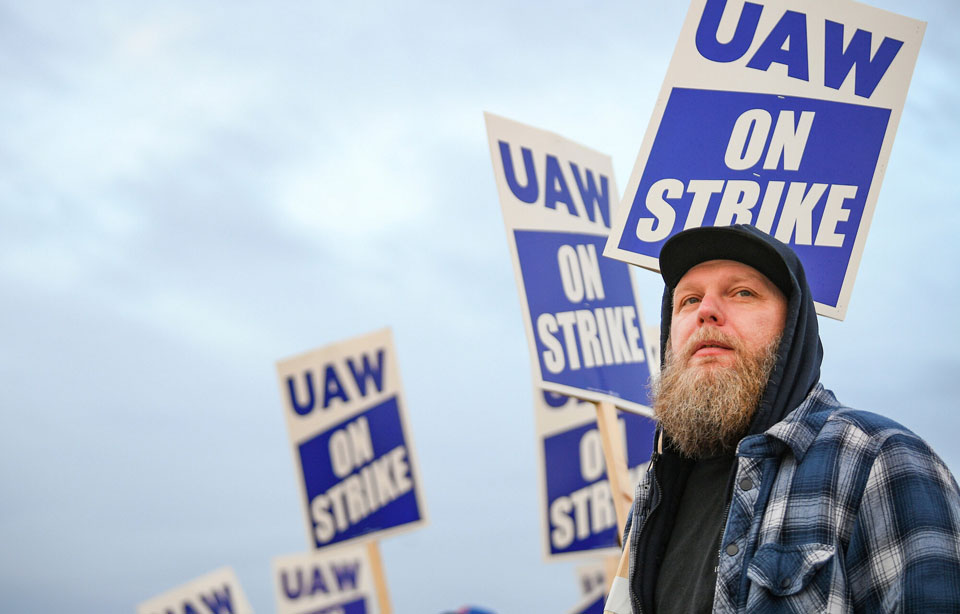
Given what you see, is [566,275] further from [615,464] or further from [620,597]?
[620,597]

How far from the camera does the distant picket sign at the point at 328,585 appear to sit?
1228 centimetres

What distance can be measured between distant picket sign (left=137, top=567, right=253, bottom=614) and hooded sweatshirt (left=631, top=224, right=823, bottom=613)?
38.4ft

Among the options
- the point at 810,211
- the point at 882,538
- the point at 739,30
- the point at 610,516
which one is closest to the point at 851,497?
the point at 882,538

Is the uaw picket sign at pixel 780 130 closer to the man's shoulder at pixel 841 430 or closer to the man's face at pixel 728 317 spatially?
the man's face at pixel 728 317

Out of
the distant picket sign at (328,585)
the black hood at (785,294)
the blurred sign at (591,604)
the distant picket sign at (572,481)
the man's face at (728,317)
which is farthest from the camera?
the distant picket sign at (328,585)

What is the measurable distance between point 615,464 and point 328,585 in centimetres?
925

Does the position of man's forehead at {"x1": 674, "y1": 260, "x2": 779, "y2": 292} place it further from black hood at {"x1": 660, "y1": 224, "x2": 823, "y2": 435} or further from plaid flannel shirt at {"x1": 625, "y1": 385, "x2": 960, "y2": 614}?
plaid flannel shirt at {"x1": 625, "y1": 385, "x2": 960, "y2": 614}

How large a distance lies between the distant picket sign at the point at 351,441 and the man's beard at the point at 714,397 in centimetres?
516

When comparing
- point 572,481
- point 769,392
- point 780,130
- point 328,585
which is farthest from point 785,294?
point 328,585

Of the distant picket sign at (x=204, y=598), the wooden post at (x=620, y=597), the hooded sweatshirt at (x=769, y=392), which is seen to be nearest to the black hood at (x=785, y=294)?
the hooded sweatshirt at (x=769, y=392)

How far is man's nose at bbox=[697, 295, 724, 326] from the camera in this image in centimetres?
215

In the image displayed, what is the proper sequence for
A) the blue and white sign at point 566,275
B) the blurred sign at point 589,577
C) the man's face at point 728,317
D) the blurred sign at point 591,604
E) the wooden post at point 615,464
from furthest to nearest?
the blurred sign at point 589,577 < the blurred sign at point 591,604 < the blue and white sign at point 566,275 < the wooden post at point 615,464 < the man's face at point 728,317

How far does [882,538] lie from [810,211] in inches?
51.1

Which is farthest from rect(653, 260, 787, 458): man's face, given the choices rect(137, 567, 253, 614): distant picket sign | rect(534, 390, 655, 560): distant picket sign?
rect(137, 567, 253, 614): distant picket sign
